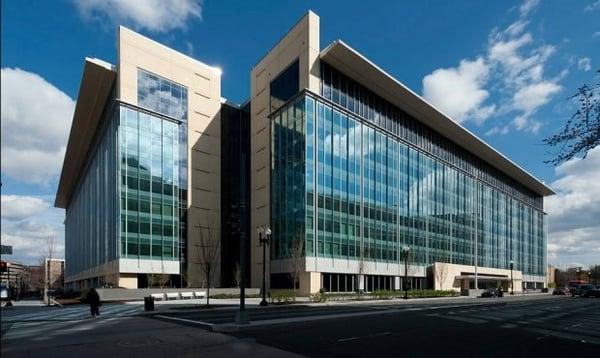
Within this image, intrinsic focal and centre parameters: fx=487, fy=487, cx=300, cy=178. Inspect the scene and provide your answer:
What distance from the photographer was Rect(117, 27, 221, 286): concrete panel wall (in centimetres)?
5947

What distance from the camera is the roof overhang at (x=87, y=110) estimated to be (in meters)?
61.1

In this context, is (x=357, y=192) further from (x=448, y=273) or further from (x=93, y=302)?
(x=93, y=302)

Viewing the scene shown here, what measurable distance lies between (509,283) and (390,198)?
169 feet

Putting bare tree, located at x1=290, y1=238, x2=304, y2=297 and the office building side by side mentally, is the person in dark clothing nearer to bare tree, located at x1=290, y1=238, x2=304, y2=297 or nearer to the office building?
bare tree, located at x1=290, y1=238, x2=304, y2=297

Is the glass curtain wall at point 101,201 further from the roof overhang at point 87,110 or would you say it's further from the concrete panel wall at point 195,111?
the concrete panel wall at point 195,111

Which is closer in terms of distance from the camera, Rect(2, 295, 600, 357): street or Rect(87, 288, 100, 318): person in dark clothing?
Rect(2, 295, 600, 357): street

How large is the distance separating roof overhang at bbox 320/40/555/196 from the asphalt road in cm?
3987

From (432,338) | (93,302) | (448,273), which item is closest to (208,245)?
(93,302)

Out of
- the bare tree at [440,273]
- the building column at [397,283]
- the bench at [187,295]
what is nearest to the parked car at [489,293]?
the bare tree at [440,273]

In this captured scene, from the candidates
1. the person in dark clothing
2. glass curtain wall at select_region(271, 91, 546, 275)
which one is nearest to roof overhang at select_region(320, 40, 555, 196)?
glass curtain wall at select_region(271, 91, 546, 275)

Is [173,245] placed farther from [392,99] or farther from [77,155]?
[77,155]

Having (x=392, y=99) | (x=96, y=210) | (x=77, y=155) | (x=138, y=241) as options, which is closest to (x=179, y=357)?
(x=138, y=241)

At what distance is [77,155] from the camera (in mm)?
96250

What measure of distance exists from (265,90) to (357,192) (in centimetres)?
1885
